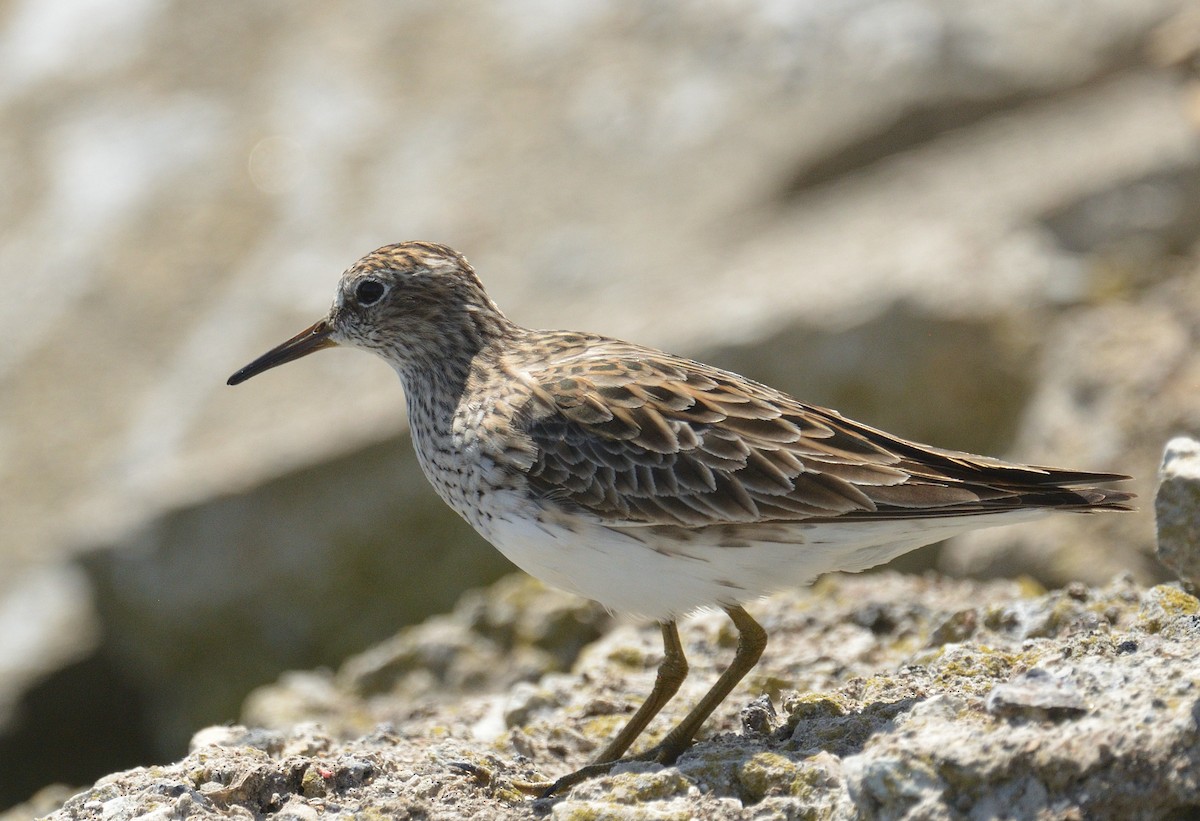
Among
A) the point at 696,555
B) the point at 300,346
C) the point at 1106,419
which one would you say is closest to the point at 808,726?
the point at 696,555

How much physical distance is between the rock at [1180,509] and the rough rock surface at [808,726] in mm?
137

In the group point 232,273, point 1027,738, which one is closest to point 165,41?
point 232,273

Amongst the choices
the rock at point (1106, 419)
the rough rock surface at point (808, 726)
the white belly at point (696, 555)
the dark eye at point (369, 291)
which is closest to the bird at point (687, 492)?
the white belly at point (696, 555)

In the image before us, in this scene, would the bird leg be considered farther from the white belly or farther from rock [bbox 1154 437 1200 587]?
rock [bbox 1154 437 1200 587]

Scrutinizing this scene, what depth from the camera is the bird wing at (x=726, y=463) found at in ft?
18.6

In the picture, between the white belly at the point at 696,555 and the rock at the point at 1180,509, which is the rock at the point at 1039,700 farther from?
the rock at the point at 1180,509

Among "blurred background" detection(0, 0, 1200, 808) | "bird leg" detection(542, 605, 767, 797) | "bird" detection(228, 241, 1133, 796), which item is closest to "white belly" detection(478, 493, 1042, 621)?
"bird" detection(228, 241, 1133, 796)

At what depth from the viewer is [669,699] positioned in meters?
6.25

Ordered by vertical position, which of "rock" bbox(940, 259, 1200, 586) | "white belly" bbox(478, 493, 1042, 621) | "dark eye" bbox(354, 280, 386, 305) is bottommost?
"rock" bbox(940, 259, 1200, 586)

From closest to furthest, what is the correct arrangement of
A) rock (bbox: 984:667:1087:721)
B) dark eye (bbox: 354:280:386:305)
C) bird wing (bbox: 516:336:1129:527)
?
rock (bbox: 984:667:1087:721)
bird wing (bbox: 516:336:1129:527)
dark eye (bbox: 354:280:386:305)

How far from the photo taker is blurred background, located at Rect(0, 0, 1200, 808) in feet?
34.5

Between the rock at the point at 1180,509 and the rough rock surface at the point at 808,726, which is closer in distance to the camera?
the rough rock surface at the point at 808,726

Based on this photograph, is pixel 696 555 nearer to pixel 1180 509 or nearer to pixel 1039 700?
pixel 1039 700

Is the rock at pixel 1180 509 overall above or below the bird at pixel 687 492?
below
